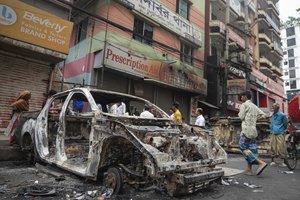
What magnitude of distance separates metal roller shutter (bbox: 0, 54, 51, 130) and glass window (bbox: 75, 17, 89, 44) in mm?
4020

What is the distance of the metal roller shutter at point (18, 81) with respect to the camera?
926 centimetres

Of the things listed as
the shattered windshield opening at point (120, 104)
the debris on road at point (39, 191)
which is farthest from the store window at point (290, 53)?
the debris on road at point (39, 191)

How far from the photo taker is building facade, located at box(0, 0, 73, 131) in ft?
28.5

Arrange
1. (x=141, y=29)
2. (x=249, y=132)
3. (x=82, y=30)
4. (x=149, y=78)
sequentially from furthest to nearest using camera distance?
(x=82, y=30), (x=141, y=29), (x=149, y=78), (x=249, y=132)

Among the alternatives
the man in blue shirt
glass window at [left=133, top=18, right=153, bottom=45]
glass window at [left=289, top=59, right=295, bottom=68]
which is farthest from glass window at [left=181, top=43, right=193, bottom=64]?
glass window at [left=289, top=59, right=295, bottom=68]

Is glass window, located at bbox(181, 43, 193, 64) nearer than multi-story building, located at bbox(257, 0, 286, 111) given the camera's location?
Yes

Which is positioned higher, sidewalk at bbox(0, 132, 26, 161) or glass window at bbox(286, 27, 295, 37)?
glass window at bbox(286, 27, 295, 37)

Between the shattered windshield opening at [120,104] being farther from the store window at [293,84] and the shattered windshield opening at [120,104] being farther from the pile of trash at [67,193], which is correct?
the store window at [293,84]

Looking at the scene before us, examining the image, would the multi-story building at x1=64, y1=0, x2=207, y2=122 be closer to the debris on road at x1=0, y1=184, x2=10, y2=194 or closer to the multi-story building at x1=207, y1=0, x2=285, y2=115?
the multi-story building at x1=207, y1=0, x2=285, y2=115

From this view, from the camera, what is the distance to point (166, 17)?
15148 mm

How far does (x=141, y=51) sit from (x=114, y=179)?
10488 millimetres

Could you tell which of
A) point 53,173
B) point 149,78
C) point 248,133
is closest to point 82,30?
point 149,78

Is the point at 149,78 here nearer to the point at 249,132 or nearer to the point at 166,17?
the point at 166,17

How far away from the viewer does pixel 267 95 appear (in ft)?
92.4
